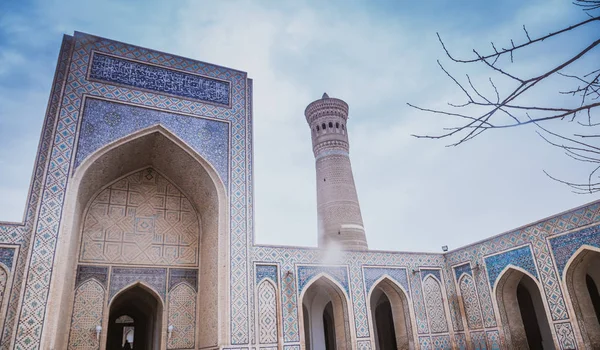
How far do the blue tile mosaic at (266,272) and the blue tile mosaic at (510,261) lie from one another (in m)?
3.54

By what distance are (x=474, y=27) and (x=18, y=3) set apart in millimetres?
2710

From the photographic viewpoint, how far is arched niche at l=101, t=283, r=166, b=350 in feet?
22.4

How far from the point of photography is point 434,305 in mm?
7891

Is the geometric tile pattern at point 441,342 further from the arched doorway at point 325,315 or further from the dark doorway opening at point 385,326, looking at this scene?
the dark doorway opening at point 385,326

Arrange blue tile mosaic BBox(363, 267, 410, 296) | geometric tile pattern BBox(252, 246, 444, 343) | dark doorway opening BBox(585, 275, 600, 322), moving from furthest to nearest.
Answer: dark doorway opening BBox(585, 275, 600, 322), blue tile mosaic BBox(363, 267, 410, 296), geometric tile pattern BBox(252, 246, 444, 343)

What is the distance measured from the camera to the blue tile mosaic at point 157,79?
6953mm

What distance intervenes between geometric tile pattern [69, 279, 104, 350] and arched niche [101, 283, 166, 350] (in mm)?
164

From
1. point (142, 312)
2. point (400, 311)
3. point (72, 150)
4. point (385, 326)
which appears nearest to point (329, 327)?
point (385, 326)

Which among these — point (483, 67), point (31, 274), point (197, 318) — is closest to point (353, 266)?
point (197, 318)

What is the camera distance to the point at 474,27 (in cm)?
178

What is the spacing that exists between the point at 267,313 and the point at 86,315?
2.56 m

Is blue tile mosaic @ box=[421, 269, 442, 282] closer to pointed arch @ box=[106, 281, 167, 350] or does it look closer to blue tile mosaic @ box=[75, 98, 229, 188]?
blue tile mosaic @ box=[75, 98, 229, 188]

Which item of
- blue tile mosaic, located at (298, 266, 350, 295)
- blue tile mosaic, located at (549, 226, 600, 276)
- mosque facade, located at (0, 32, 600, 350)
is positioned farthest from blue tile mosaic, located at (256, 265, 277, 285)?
blue tile mosaic, located at (549, 226, 600, 276)

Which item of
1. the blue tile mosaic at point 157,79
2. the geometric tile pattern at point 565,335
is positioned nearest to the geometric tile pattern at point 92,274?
the blue tile mosaic at point 157,79
